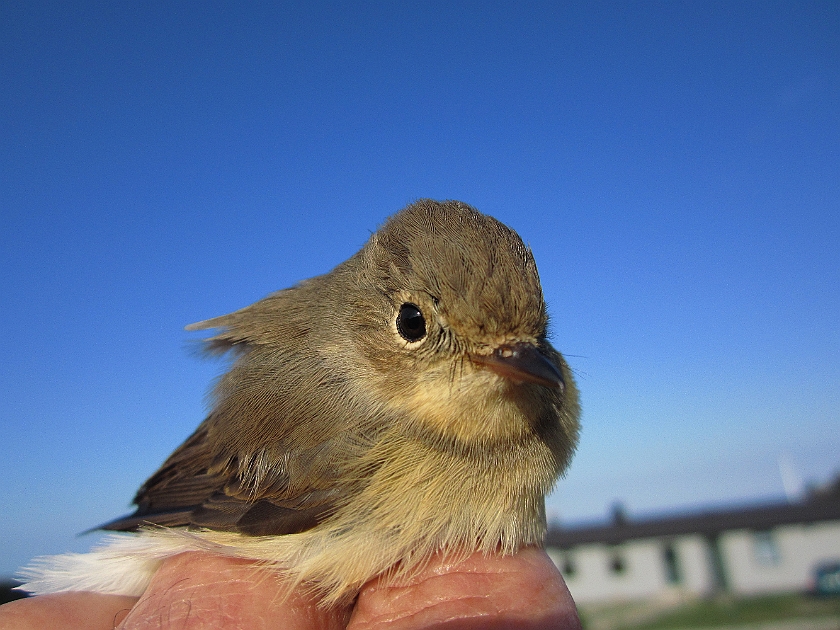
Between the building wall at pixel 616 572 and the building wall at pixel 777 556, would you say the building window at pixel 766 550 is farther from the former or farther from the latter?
the building wall at pixel 616 572

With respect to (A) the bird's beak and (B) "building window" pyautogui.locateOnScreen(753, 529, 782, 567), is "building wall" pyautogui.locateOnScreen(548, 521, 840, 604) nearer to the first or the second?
(B) "building window" pyautogui.locateOnScreen(753, 529, 782, 567)

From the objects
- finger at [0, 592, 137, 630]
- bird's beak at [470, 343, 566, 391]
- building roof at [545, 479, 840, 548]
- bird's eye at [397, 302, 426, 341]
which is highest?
bird's eye at [397, 302, 426, 341]

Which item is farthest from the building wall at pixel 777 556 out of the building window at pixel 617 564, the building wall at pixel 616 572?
the building window at pixel 617 564

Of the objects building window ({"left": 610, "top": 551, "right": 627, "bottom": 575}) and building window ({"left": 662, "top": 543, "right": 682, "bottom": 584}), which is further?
building window ({"left": 610, "top": 551, "right": 627, "bottom": 575})

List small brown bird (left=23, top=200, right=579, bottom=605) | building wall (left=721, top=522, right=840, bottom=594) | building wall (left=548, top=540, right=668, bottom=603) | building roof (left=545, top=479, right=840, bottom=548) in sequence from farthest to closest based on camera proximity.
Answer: building wall (left=548, top=540, right=668, bottom=603), building wall (left=721, top=522, right=840, bottom=594), building roof (left=545, top=479, right=840, bottom=548), small brown bird (left=23, top=200, right=579, bottom=605)

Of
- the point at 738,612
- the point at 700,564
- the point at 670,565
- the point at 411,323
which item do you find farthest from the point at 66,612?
the point at 738,612

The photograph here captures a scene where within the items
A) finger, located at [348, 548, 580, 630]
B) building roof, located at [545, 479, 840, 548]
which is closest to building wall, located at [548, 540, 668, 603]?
building roof, located at [545, 479, 840, 548]

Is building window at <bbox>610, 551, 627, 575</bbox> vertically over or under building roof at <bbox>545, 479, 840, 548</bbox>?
under

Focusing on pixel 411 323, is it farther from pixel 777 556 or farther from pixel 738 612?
pixel 777 556

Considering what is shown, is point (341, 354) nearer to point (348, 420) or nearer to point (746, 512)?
point (348, 420)
